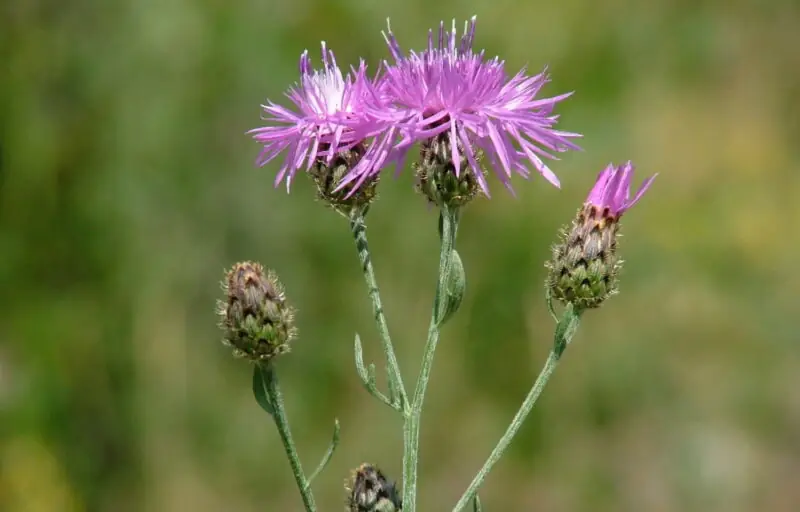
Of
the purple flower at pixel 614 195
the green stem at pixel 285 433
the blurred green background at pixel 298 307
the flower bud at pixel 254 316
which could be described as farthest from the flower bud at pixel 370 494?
the blurred green background at pixel 298 307

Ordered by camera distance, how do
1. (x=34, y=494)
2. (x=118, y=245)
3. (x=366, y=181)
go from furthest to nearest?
(x=118, y=245), (x=34, y=494), (x=366, y=181)

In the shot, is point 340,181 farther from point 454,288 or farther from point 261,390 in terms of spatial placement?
point 261,390

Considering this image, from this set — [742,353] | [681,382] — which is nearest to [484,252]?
[681,382]

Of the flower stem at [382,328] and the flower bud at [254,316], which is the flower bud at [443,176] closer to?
the flower stem at [382,328]

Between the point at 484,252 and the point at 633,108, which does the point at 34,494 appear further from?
the point at 633,108

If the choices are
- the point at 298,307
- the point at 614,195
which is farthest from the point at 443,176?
the point at 298,307
